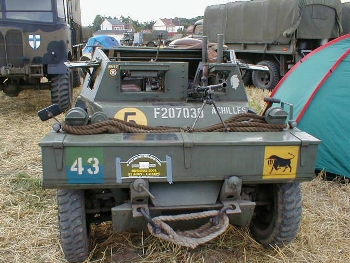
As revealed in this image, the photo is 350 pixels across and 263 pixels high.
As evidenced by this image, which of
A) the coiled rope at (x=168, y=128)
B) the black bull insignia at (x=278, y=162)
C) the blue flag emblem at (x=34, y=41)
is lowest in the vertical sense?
the black bull insignia at (x=278, y=162)

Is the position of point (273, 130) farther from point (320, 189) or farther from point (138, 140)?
point (320, 189)

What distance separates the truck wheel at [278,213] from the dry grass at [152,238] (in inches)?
4.4

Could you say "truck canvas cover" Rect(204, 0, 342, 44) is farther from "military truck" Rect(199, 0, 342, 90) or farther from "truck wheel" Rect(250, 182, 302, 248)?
"truck wheel" Rect(250, 182, 302, 248)

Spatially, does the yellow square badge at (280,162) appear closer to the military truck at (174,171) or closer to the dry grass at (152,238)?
the military truck at (174,171)

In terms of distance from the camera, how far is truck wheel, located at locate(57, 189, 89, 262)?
3000 millimetres

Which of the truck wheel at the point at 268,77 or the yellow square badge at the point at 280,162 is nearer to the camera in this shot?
the yellow square badge at the point at 280,162

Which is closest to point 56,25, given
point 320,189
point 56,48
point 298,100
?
point 56,48

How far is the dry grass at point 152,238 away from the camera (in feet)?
11.2

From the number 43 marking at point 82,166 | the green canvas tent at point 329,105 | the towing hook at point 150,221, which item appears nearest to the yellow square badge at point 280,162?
the towing hook at point 150,221

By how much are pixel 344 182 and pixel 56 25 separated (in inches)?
218

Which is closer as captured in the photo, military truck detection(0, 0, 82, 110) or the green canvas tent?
the green canvas tent

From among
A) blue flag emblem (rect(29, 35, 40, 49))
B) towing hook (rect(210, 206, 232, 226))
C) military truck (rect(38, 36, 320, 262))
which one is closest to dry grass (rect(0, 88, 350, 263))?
military truck (rect(38, 36, 320, 262))

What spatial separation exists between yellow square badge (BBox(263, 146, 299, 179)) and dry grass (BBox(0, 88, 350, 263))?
81cm

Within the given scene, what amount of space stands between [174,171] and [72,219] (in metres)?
0.81
